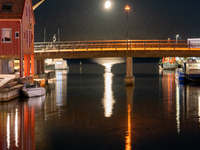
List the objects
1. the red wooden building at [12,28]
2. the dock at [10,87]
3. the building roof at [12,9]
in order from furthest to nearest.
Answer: the red wooden building at [12,28]
the building roof at [12,9]
the dock at [10,87]

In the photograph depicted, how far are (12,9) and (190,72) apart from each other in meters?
32.3

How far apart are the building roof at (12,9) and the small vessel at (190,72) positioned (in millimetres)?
31119

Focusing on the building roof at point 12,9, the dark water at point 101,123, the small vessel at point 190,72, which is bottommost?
the dark water at point 101,123

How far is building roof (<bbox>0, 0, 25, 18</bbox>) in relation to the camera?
4425 centimetres

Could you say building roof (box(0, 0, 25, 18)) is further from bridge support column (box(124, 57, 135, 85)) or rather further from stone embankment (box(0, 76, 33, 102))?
bridge support column (box(124, 57, 135, 85))

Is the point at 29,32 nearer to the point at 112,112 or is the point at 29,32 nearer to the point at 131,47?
the point at 131,47

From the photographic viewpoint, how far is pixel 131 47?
57.9 meters

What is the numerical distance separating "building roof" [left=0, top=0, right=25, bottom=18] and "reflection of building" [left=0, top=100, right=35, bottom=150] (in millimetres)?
13395

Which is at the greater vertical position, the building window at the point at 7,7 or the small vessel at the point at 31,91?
the building window at the point at 7,7

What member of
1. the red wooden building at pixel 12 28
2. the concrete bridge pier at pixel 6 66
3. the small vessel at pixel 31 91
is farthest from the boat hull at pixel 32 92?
the concrete bridge pier at pixel 6 66

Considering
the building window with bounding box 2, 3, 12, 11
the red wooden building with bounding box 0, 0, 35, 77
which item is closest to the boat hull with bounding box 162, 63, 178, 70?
the red wooden building with bounding box 0, 0, 35, 77

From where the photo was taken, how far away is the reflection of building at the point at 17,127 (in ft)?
67.5

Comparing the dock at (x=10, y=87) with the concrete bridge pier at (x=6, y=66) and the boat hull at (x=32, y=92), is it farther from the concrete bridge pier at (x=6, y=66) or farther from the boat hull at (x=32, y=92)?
the concrete bridge pier at (x=6, y=66)

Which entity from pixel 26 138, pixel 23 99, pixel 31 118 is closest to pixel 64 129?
pixel 26 138
